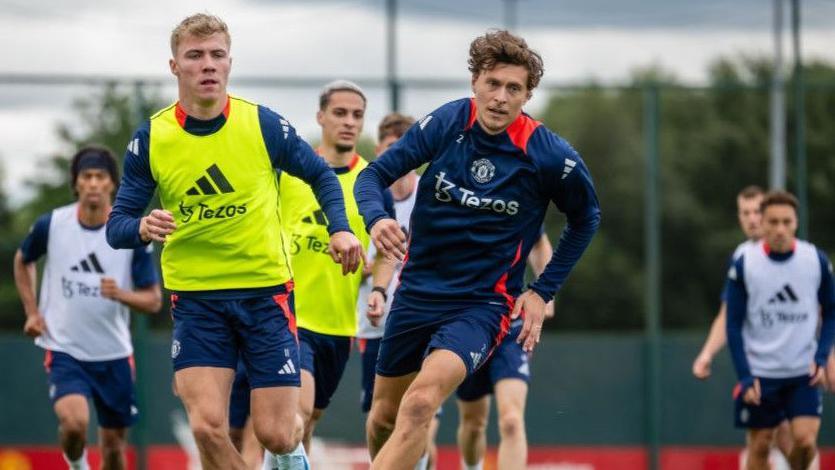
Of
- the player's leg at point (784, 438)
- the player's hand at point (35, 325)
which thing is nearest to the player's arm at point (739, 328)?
the player's leg at point (784, 438)

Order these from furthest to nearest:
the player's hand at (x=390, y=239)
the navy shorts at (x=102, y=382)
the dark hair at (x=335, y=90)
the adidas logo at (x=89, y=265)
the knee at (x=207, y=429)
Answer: the adidas logo at (x=89, y=265), the navy shorts at (x=102, y=382), the dark hair at (x=335, y=90), the knee at (x=207, y=429), the player's hand at (x=390, y=239)

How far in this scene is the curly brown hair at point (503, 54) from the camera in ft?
20.7

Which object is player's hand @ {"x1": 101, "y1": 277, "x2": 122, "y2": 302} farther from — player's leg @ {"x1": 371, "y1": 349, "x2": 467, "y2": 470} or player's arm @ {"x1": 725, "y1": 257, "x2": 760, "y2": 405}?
player's arm @ {"x1": 725, "y1": 257, "x2": 760, "y2": 405}

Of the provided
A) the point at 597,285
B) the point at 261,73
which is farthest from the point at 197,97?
the point at 597,285

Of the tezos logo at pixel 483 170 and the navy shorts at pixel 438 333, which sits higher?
the tezos logo at pixel 483 170

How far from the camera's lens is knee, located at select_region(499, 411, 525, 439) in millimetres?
8461

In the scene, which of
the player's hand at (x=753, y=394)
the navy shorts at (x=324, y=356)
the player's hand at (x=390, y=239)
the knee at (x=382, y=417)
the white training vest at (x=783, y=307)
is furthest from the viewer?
the white training vest at (x=783, y=307)

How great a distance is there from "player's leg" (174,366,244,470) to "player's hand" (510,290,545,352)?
54.5 inches

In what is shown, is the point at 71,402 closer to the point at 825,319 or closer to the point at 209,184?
the point at 209,184

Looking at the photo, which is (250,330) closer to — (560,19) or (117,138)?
(117,138)

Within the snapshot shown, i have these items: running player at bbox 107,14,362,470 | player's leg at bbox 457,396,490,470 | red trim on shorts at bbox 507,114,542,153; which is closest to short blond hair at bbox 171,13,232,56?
running player at bbox 107,14,362,470

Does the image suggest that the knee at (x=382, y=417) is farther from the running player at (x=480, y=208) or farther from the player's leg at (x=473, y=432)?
the player's leg at (x=473, y=432)

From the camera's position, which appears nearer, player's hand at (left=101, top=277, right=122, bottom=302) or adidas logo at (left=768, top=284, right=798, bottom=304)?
player's hand at (left=101, top=277, right=122, bottom=302)

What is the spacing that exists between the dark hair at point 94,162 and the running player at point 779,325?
14.8 feet
